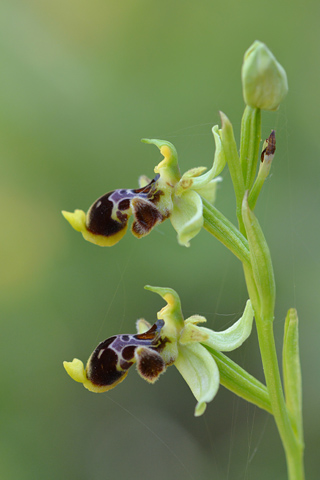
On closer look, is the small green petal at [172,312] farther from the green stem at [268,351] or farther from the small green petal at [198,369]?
the green stem at [268,351]

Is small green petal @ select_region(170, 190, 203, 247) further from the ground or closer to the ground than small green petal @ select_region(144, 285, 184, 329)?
further from the ground

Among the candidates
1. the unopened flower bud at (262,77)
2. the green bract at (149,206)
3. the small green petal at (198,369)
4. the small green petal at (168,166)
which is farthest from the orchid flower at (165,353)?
the unopened flower bud at (262,77)

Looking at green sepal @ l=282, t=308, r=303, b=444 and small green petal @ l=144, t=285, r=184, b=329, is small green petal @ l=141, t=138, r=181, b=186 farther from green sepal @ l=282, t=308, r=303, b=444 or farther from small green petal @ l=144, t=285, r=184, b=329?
green sepal @ l=282, t=308, r=303, b=444

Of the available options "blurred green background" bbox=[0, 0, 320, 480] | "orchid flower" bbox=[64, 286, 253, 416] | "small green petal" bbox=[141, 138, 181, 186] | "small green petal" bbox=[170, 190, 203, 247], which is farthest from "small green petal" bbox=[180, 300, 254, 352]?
"blurred green background" bbox=[0, 0, 320, 480]

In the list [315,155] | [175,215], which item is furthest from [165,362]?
[315,155]

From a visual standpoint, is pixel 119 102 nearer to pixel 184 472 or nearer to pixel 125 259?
pixel 125 259

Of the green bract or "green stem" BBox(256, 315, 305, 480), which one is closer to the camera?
"green stem" BBox(256, 315, 305, 480)
